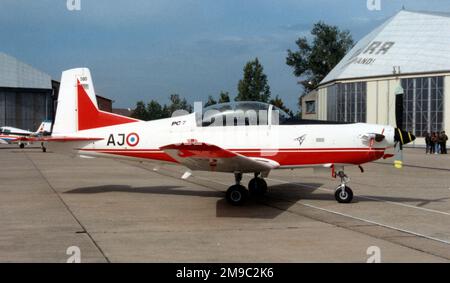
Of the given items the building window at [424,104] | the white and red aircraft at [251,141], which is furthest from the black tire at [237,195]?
the building window at [424,104]

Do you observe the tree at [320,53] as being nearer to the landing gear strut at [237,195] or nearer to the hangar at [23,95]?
the hangar at [23,95]

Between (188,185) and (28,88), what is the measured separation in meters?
66.0

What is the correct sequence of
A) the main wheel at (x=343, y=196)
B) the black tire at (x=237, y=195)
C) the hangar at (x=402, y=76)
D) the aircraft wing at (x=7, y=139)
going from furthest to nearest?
the hangar at (x=402, y=76) → the aircraft wing at (x=7, y=139) → the main wheel at (x=343, y=196) → the black tire at (x=237, y=195)

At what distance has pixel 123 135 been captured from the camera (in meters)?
11.9

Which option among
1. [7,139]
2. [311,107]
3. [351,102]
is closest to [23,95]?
[7,139]

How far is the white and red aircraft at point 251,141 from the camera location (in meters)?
10.4

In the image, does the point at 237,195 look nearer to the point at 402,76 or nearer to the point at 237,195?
the point at 237,195

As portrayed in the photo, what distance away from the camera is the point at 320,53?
302 ft

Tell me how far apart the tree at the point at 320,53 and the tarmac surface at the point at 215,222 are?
79189 mm

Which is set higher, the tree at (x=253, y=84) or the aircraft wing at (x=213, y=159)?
the tree at (x=253, y=84)

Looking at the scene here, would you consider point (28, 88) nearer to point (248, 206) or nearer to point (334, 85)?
point (334, 85)

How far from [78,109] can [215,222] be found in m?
5.33

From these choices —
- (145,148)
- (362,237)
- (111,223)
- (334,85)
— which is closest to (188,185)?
(145,148)

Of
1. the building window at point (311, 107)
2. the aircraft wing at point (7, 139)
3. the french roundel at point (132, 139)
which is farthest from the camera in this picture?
the building window at point (311, 107)
